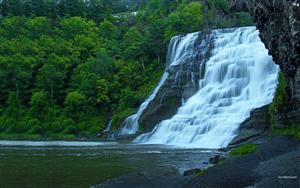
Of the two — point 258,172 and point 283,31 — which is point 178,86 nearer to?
point 283,31

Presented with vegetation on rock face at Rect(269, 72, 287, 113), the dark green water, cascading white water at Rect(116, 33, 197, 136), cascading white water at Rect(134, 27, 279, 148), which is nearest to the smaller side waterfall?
cascading white water at Rect(116, 33, 197, 136)

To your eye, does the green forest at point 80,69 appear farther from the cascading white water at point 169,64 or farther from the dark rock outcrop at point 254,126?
the dark rock outcrop at point 254,126

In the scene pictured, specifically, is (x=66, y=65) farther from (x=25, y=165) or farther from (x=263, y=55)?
(x=25, y=165)

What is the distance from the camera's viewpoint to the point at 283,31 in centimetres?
2541

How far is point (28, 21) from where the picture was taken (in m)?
103

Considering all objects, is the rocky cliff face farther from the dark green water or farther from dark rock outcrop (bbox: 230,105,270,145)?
dark rock outcrop (bbox: 230,105,270,145)

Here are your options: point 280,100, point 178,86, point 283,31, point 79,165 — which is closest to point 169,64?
point 178,86

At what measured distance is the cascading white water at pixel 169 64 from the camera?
62.3 m

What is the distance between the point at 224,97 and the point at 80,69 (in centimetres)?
3478

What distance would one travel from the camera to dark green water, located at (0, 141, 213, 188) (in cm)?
2364

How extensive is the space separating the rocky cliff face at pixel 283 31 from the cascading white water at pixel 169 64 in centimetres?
3421

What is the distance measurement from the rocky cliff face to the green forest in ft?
129

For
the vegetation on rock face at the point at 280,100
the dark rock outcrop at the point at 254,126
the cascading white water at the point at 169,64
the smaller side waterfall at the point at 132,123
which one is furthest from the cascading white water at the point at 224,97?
the cascading white water at the point at 169,64

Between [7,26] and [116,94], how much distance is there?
3687 cm
